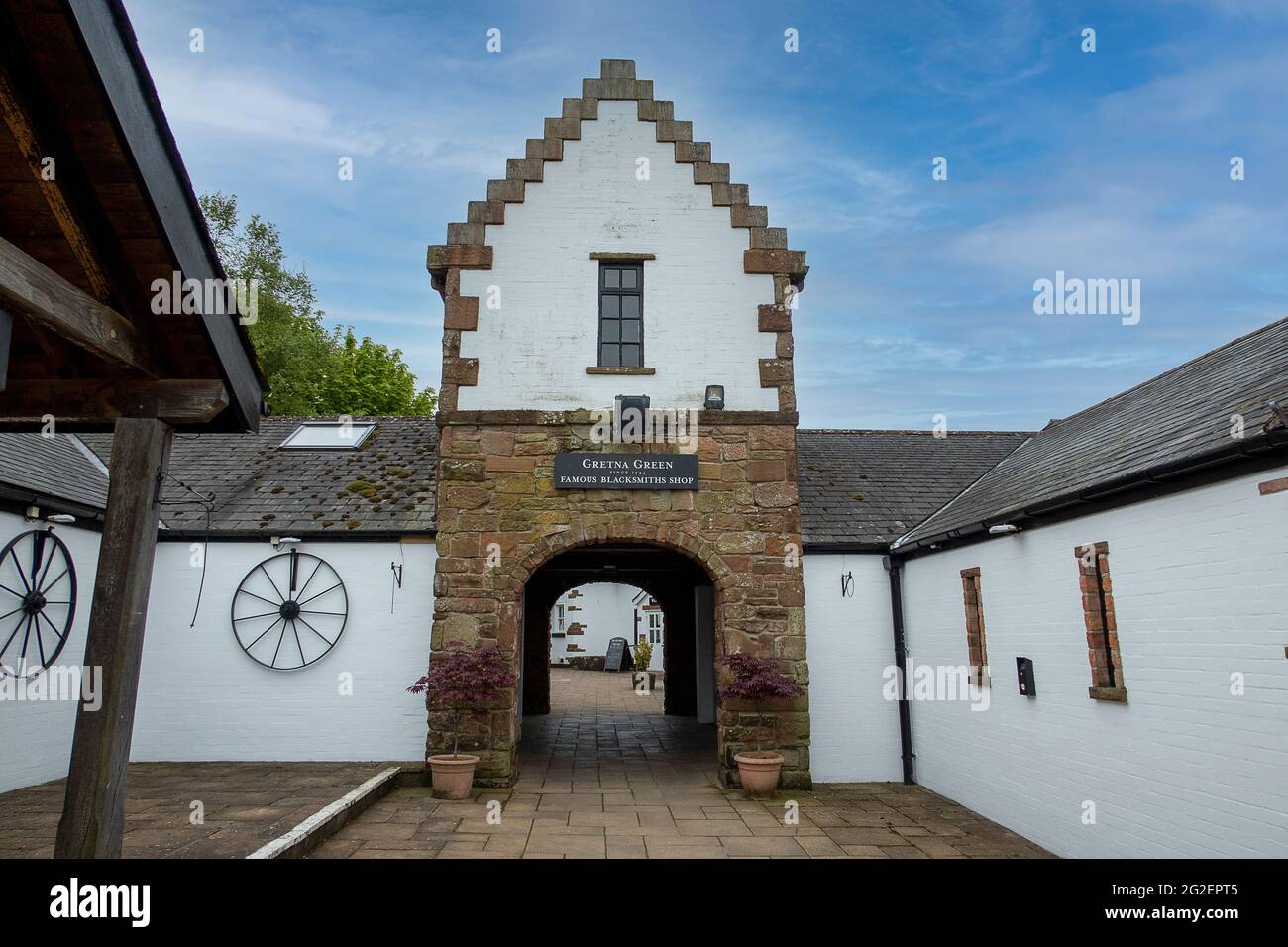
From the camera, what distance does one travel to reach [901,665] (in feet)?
32.3

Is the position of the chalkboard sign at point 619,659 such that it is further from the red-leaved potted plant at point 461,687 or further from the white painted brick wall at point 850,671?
the red-leaved potted plant at point 461,687

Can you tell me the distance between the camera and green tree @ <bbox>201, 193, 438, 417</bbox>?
21656 millimetres

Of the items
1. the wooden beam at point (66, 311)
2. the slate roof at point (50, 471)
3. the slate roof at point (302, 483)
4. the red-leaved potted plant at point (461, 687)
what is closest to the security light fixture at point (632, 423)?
the slate roof at point (302, 483)

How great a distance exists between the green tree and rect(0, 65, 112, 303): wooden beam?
18.4 m

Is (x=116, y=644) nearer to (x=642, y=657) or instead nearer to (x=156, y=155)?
(x=156, y=155)

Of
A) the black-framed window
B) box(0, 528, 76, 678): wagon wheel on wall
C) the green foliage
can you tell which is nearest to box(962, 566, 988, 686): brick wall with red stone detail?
the black-framed window

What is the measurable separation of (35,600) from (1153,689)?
419 inches

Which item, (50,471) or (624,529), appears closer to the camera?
(624,529)

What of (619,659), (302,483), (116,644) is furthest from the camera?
(619,659)

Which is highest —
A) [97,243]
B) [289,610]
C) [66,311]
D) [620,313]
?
[620,313]

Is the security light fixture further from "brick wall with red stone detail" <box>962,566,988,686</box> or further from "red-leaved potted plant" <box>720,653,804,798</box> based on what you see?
"brick wall with red stone detail" <box>962,566,988,686</box>

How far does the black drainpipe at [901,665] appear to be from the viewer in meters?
9.62

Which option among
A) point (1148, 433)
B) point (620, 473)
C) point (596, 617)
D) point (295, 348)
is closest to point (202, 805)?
point (620, 473)
